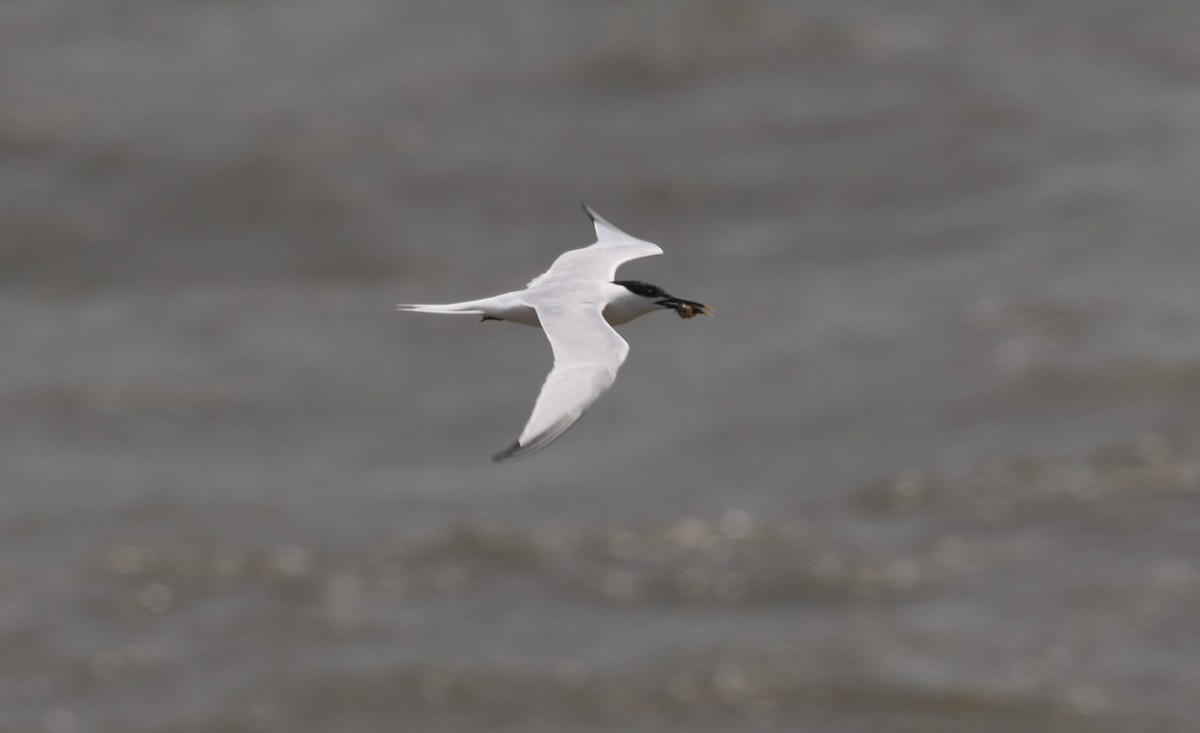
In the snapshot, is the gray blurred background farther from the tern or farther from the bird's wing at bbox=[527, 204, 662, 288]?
the tern

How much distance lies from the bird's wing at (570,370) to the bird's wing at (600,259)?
791 mm

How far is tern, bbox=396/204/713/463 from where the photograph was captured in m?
6.87

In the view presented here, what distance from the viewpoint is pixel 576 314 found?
813 centimetres

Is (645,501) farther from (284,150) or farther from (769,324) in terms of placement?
(284,150)

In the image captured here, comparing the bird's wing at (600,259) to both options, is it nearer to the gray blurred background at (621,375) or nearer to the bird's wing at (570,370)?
the bird's wing at (570,370)

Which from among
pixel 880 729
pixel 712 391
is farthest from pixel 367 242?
pixel 880 729

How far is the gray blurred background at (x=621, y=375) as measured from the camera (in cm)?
1917

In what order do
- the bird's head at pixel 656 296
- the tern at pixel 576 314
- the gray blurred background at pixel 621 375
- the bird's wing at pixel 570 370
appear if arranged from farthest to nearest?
the gray blurred background at pixel 621 375, the bird's head at pixel 656 296, the tern at pixel 576 314, the bird's wing at pixel 570 370

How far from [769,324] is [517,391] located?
3678mm

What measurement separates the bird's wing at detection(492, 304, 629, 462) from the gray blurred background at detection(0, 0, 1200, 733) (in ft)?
36.0

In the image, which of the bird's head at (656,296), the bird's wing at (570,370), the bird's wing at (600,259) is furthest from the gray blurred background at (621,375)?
the bird's wing at (570,370)

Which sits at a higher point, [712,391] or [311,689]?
[712,391]

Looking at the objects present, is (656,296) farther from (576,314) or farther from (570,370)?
(570,370)

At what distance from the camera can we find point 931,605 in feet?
65.4
